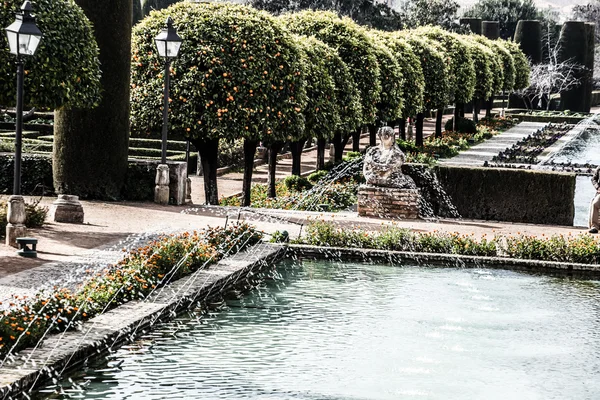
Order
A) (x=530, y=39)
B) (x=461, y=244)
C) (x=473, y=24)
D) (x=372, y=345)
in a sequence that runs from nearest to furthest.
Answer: (x=372, y=345) < (x=461, y=244) < (x=530, y=39) < (x=473, y=24)

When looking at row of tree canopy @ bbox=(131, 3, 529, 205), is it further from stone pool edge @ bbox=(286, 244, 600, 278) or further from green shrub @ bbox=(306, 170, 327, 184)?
stone pool edge @ bbox=(286, 244, 600, 278)

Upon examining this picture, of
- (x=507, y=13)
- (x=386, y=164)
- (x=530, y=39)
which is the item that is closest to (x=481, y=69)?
(x=530, y=39)

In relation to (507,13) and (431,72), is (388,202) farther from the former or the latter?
(507,13)

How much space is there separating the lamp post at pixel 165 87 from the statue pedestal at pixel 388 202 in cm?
385

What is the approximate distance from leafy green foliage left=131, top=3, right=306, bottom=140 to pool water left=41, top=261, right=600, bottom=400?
8014 millimetres

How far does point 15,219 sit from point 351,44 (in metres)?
17.1

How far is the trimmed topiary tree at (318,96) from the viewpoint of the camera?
26.7 metres

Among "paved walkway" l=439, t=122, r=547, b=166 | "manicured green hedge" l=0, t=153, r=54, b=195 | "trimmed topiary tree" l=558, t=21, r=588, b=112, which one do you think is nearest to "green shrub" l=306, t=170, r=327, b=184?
"paved walkway" l=439, t=122, r=547, b=166

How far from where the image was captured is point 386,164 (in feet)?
68.2

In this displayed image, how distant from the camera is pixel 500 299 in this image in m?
14.1

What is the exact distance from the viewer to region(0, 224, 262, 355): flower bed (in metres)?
9.88

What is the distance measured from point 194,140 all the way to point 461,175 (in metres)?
5.85

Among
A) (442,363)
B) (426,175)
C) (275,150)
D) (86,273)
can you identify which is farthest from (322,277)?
(275,150)

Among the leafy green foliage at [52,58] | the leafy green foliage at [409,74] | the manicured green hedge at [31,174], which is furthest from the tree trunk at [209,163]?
the leafy green foliage at [409,74]
